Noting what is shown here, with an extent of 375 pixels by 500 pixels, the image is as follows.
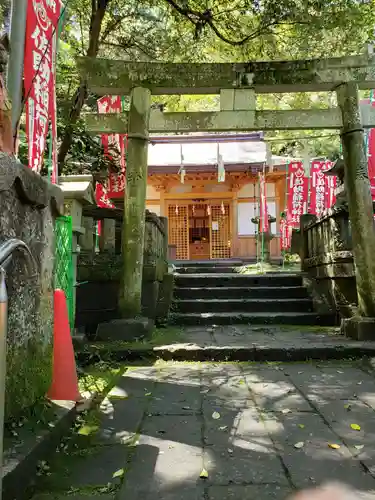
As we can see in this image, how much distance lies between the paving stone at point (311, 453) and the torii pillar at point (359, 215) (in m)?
3.20

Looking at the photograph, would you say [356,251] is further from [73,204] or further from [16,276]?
[16,276]

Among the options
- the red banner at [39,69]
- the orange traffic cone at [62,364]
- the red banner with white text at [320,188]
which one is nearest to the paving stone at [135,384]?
the orange traffic cone at [62,364]

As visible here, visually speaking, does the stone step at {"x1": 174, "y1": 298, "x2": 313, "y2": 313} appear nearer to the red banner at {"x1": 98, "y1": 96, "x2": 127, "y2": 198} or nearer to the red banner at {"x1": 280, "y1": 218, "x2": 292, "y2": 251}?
the red banner at {"x1": 98, "y1": 96, "x2": 127, "y2": 198}

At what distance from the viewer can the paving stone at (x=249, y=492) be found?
200 cm

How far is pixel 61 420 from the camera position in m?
2.66

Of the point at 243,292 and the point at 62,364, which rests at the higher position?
the point at 243,292

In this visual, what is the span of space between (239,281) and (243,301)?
965 millimetres

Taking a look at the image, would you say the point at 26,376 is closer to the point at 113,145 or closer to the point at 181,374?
the point at 181,374

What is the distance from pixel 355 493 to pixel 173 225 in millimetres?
17363

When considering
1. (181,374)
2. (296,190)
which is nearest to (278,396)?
(181,374)

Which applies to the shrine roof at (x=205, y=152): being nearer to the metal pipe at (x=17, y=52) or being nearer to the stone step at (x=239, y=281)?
the stone step at (x=239, y=281)

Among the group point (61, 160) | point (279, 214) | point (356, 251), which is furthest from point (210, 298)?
point (279, 214)

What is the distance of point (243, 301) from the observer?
848 cm

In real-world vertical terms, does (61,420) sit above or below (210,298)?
below
